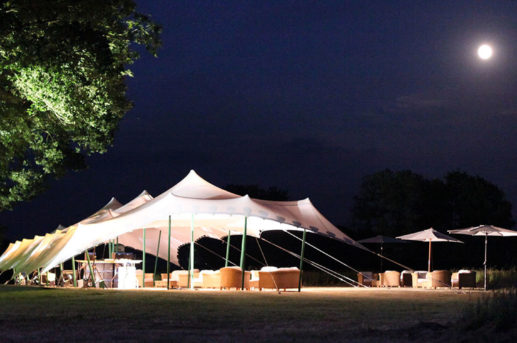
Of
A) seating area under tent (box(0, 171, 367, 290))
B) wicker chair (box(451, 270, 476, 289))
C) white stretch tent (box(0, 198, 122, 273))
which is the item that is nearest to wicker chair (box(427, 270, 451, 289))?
wicker chair (box(451, 270, 476, 289))

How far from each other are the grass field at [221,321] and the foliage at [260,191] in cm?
3655

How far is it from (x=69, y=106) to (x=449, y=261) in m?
25.3

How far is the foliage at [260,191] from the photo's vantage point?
4938cm

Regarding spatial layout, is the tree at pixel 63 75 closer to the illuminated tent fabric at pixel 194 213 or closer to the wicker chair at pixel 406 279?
the illuminated tent fabric at pixel 194 213

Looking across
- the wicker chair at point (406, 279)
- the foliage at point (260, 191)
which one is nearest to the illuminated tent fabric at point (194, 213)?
the wicker chair at point (406, 279)

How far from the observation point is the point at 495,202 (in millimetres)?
41844

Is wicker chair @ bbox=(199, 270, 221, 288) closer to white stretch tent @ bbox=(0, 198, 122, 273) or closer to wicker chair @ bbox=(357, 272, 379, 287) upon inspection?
white stretch tent @ bbox=(0, 198, 122, 273)

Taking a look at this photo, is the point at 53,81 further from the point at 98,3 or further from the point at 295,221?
the point at 295,221

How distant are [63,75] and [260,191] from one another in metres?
35.3

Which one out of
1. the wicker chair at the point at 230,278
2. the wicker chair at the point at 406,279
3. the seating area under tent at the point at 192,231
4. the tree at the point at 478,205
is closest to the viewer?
the seating area under tent at the point at 192,231

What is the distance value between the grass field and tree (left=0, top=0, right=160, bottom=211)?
13.7 ft

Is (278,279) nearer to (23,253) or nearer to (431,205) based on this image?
(23,253)

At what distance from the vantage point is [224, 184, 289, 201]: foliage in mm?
49375

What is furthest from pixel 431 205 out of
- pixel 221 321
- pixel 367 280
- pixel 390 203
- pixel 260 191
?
pixel 221 321
